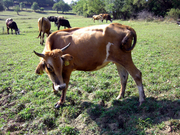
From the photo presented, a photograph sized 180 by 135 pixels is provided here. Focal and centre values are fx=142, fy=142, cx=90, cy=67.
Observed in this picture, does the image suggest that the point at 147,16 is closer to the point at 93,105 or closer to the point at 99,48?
the point at 99,48

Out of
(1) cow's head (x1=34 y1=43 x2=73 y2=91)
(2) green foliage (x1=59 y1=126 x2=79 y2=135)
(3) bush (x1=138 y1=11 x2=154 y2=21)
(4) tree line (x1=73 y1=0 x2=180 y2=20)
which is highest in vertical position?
(4) tree line (x1=73 y1=0 x2=180 y2=20)

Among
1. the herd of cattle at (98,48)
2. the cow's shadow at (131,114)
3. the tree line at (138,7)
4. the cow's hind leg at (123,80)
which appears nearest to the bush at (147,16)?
the tree line at (138,7)

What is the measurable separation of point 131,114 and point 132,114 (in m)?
0.04

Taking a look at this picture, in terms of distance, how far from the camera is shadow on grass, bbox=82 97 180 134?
3.28 meters

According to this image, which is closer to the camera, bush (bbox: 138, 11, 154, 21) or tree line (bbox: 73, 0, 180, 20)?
bush (bbox: 138, 11, 154, 21)

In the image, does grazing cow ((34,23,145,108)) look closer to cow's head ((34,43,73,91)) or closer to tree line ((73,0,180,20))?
cow's head ((34,43,73,91))

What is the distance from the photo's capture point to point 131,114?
369 cm

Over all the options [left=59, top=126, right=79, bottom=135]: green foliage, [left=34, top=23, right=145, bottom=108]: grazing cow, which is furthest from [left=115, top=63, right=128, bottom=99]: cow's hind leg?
[left=59, top=126, right=79, bottom=135]: green foliage

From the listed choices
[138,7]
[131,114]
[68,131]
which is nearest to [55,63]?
[68,131]

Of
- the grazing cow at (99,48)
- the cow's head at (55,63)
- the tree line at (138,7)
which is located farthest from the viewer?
the tree line at (138,7)

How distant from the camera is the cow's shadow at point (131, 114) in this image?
10.7 ft

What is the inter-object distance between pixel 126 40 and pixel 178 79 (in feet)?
9.14

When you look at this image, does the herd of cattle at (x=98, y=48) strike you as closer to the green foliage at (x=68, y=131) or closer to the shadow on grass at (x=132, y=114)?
the shadow on grass at (x=132, y=114)

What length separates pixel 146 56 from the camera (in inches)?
305
